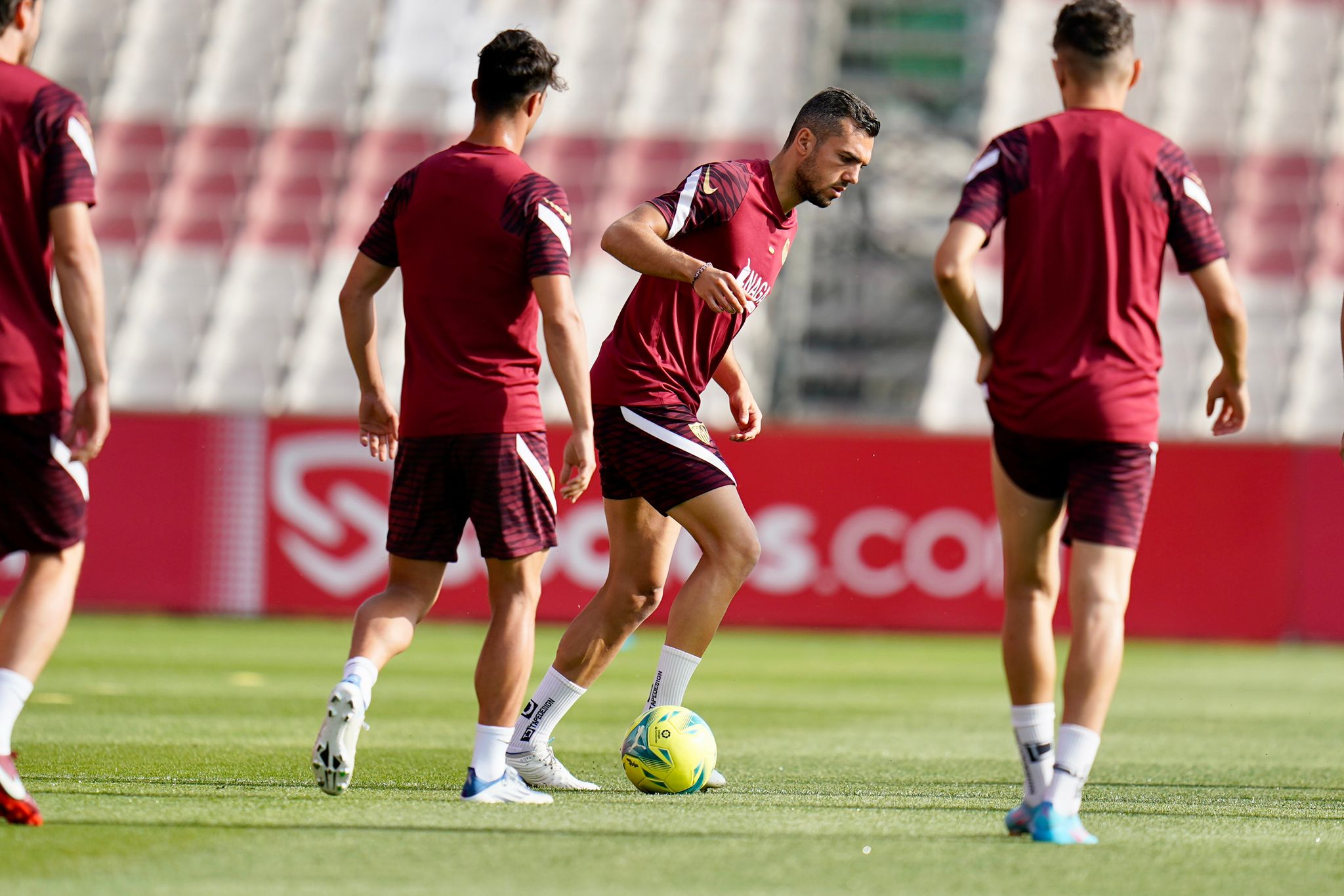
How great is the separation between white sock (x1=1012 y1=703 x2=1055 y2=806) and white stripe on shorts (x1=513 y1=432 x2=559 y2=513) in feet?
4.95

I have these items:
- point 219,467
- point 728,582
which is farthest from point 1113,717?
point 219,467

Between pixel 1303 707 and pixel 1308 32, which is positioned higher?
pixel 1308 32

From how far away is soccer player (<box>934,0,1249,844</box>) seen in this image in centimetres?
464

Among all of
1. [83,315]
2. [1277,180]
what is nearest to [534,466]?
[83,315]

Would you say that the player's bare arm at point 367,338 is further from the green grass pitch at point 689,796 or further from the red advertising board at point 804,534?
the red advertising board at point 804,534

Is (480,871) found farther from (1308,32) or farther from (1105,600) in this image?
(1308,32)

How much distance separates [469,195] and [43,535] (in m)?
1.56

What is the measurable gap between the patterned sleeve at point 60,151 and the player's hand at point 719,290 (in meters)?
1.75

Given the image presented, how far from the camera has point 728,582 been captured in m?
5.83

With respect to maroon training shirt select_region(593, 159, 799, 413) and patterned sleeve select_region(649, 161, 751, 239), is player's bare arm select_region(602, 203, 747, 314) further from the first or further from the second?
maroon training shirt select_region(593, 159, 799, 413)

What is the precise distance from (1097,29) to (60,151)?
2683 millimetres

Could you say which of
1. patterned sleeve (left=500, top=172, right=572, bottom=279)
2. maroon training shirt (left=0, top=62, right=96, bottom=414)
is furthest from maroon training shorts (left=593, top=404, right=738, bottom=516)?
maroon training shirt (left=0, top=62, right=96, bottom=414)

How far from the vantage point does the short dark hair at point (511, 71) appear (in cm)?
527

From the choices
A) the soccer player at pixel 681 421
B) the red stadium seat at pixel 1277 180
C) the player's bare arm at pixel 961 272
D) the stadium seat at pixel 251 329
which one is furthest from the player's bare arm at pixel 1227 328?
the red stadium seat at pixel 1277 180
